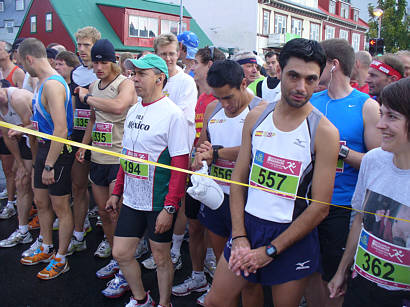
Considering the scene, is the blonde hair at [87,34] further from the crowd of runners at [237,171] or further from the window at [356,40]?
the window at [356,40]

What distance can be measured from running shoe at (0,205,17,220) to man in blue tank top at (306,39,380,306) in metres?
4.44

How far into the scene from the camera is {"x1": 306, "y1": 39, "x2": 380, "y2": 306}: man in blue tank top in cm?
258

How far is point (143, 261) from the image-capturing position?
409cm

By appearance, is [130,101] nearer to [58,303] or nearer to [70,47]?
[58,303]

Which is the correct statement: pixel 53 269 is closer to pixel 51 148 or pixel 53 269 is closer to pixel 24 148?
pixel 51 148

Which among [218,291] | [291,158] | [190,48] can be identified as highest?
[190,48]

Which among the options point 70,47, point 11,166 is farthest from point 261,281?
point 70,47

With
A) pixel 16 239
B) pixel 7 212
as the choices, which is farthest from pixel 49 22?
pixel 16 239

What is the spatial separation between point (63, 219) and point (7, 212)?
2022 mm

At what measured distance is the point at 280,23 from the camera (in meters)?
32.7

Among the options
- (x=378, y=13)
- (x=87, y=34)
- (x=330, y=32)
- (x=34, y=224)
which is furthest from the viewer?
(x=330, y=32)

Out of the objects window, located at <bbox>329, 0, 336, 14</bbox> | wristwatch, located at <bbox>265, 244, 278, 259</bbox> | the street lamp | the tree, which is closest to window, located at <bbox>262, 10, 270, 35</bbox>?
window, located at <bbox>329, 0, 336, 14</bbox>

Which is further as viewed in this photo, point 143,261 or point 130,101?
point 143,261

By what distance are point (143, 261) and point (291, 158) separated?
2630mm
